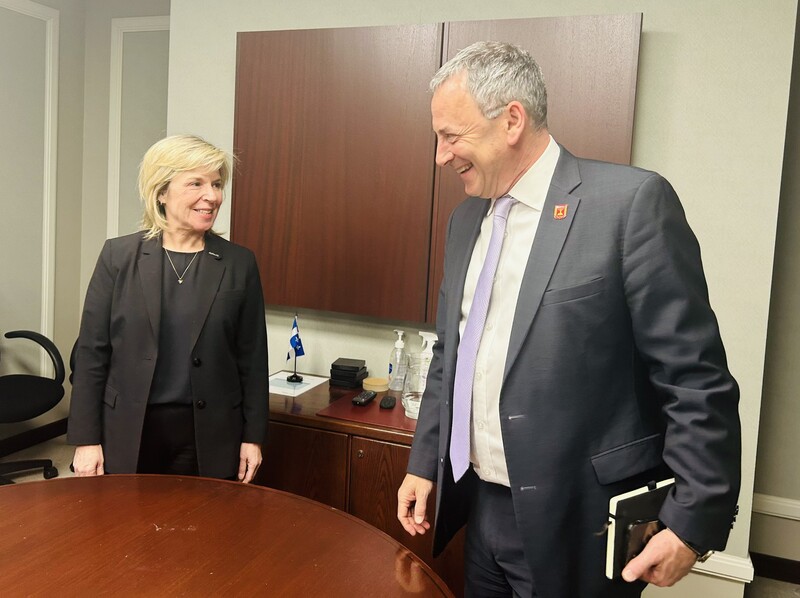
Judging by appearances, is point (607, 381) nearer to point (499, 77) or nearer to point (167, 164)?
point (499, 77)

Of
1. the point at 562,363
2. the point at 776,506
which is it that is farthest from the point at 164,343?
the point at 776,506

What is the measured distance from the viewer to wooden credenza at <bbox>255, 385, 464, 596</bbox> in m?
2.31

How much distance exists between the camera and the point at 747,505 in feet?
7.66

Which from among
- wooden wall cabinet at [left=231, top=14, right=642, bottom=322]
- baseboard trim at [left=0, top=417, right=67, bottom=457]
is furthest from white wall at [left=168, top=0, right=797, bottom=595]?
baseboard trim at [left=0, top=417, right=67, bottom=457]

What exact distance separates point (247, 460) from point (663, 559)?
1.27m

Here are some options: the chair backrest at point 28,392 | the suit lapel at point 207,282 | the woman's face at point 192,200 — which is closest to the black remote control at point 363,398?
the suit lapel at point 207,282

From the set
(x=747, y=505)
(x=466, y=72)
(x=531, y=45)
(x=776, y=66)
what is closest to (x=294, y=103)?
(x=531, y=45)

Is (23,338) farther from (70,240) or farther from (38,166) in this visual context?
(38,166)

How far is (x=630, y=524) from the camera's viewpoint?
3.84 ft

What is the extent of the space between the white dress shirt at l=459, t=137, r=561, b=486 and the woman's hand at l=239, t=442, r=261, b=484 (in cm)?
88

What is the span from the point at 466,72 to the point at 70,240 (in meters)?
Answer: 3.63

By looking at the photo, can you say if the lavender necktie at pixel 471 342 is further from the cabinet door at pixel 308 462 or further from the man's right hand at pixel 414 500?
the cabinet door at pixel 308 462

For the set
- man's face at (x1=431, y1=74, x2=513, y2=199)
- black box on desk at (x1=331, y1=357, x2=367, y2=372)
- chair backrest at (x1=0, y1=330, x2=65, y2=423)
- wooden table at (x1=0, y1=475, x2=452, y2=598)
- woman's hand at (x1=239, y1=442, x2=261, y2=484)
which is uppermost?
man's face at (x1=431, y1=74, x2=513, y2=199)

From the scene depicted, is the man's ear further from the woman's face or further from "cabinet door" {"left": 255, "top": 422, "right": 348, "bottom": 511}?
"cabinet door" {"left": 255, "top": 422, "right": 348, "bottom": 511}
